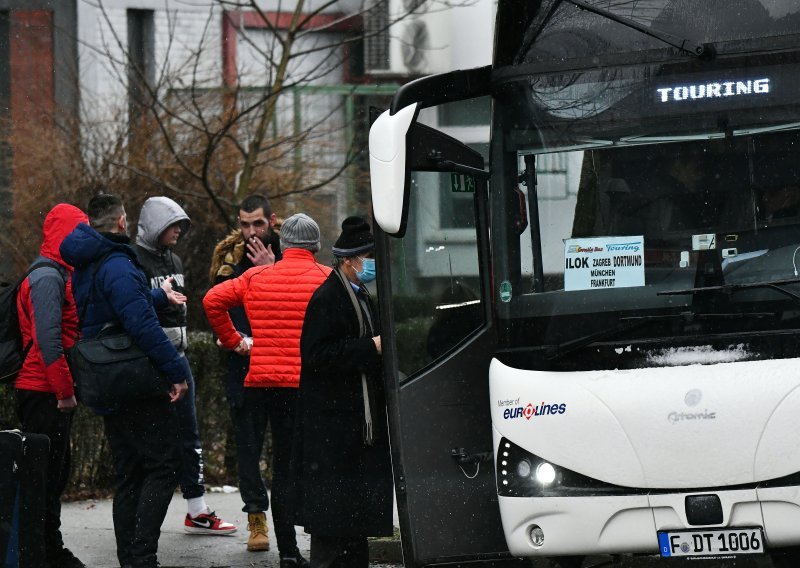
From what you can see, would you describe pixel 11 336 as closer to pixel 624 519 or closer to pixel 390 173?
pixel 390 173

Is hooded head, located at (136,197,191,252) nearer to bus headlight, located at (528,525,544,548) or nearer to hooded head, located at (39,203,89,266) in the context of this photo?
hooded head, located at (39,203,89,266)

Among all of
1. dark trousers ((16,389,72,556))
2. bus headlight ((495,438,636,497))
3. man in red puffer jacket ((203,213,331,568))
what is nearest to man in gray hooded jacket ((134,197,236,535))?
man in red puffer jacket ((203,213,331,568))

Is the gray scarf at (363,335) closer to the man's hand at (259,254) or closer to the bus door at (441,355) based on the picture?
the bus door at (441,355)

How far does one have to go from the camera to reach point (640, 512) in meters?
6.35

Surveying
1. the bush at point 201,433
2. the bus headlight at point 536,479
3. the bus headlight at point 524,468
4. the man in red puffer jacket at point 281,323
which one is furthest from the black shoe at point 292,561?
the bush at point 201,433

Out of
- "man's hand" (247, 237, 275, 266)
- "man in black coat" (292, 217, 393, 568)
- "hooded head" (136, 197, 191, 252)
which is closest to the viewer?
"man in black coat" (292, 217, 393, 568)

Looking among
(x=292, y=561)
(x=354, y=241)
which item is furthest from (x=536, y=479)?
(x=292, y=561)

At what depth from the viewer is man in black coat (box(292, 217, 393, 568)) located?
23.6 ft

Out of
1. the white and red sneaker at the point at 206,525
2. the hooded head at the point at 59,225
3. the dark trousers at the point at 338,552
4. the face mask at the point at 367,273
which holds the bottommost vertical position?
the white and red sneaker at the point at 206,525

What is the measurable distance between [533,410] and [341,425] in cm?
114

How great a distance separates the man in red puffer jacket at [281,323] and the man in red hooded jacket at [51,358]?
0.87 meters

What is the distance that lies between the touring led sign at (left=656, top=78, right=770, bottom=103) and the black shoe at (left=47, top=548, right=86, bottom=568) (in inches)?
164

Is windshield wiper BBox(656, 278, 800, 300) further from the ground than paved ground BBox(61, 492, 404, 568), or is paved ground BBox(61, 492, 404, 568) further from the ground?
windshield wiper BBox(656, 278, 800, 300)

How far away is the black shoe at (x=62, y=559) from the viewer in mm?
8438
